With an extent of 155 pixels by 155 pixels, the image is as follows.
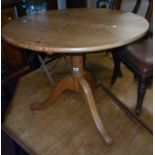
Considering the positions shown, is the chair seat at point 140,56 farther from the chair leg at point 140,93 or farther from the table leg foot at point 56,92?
the table leg foot at point 56,92

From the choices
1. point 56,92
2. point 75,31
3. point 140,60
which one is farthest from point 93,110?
point 75,31

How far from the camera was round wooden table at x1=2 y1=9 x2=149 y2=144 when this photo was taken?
119 centimetres

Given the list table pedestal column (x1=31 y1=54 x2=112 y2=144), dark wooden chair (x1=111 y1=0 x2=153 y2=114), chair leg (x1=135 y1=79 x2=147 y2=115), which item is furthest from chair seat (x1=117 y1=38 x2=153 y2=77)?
table pedestal column (x1=31 y1=54 x2=112 y2=144)

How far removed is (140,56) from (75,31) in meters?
0.53

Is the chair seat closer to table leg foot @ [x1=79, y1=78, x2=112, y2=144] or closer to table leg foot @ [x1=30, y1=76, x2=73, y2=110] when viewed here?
table leg foot @ [x1=79, y1=78, x2=112, y2=144]

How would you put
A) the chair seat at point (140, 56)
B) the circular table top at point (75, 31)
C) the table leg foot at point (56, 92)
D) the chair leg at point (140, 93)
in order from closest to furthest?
1. the circular table top at point (75, 31)
2. the chair seat at point (140, 56)
3. the chair leg at point (140, 93)
4. the table leg foot at point (56, 92)

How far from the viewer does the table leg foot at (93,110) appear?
5.05 feet

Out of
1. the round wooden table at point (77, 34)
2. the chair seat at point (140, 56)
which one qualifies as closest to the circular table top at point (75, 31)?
the round wooden table at point (77, 34)

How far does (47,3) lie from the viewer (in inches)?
98.9

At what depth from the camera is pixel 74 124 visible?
173cm

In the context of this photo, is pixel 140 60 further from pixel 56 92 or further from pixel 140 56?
pixel 56 92

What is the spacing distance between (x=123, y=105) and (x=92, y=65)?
828mm

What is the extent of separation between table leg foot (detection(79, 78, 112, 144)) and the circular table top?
0.45 metres

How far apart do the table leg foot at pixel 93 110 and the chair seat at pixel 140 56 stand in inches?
14.6
